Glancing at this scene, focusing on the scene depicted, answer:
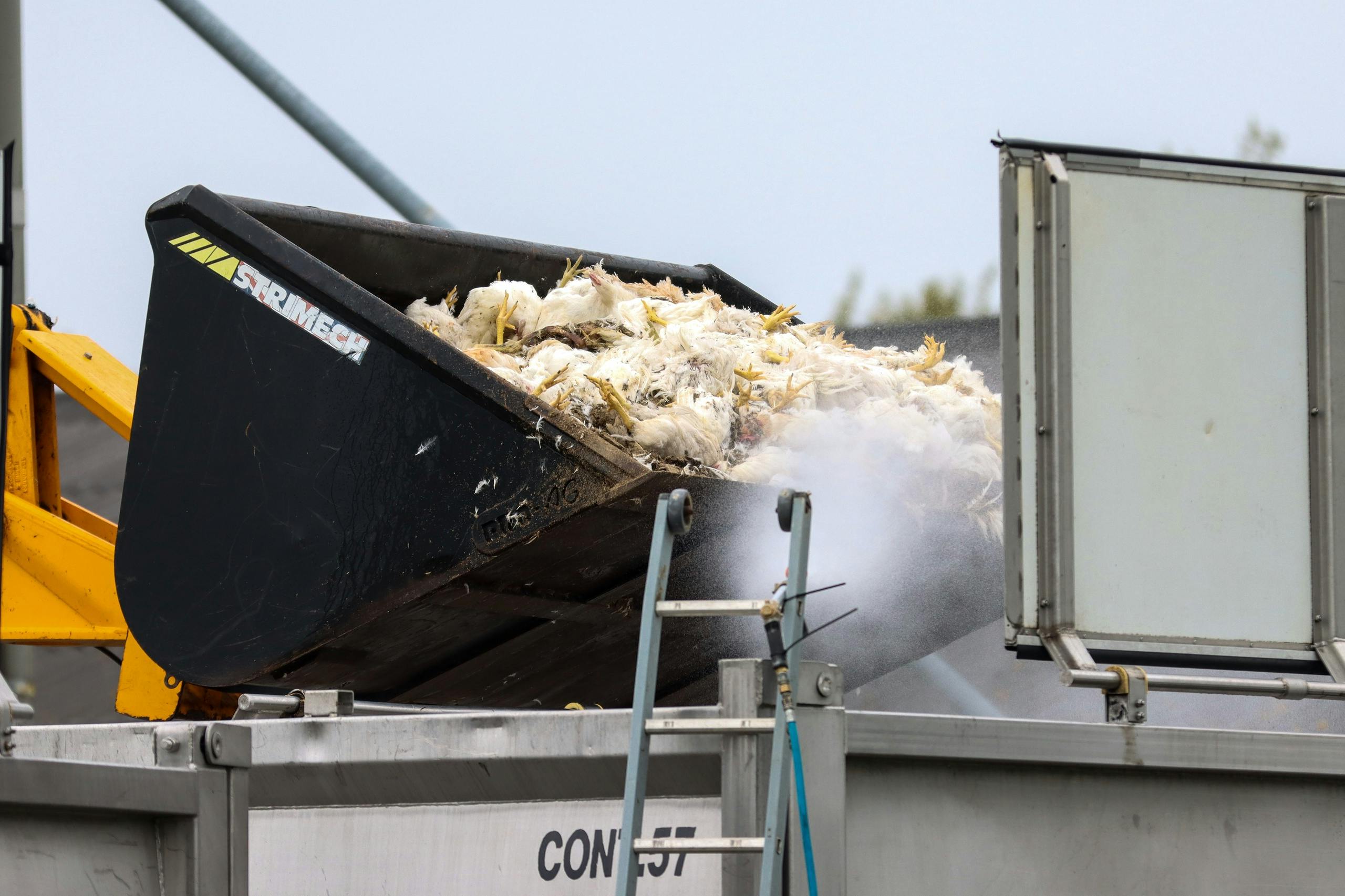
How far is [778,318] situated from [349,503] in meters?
1.46

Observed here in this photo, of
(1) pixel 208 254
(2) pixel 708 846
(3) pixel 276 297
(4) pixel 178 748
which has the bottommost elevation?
(2) pixel 708 846

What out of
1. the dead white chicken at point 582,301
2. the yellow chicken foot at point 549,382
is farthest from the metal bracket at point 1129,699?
the dead white chicken at point 582,301

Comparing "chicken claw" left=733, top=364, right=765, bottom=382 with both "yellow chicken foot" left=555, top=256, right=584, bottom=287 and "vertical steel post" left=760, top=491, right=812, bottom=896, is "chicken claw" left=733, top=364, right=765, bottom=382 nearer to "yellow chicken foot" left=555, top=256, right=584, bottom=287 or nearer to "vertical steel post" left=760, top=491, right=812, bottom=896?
"yellow chicken foot" left=555, top=256, right=584, bottom=287

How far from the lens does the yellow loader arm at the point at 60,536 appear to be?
4.10 meters

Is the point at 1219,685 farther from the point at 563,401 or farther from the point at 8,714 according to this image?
the point at 8,714

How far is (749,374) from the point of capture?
163 inches

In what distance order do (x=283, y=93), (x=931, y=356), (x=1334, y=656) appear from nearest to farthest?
(x=1334, y=656) → (x=931, y=356) → (x=283, y=93)

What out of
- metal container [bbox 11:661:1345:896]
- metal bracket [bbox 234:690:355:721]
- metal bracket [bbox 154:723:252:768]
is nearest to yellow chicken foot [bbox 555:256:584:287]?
metal bracket [bbox 234:690:355:721]

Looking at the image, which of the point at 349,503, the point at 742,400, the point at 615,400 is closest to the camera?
the point at 349,503

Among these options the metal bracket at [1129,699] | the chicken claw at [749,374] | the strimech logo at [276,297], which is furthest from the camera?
the chicken claw at [749,374]

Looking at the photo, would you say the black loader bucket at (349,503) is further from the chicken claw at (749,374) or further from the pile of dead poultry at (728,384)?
the chicken claw at (749,374)

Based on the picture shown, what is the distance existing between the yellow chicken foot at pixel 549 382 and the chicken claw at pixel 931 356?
108 centimetres

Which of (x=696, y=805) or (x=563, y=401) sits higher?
(x=563, y=401)

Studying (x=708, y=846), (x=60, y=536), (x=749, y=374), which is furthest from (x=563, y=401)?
(x=708, y=846)
